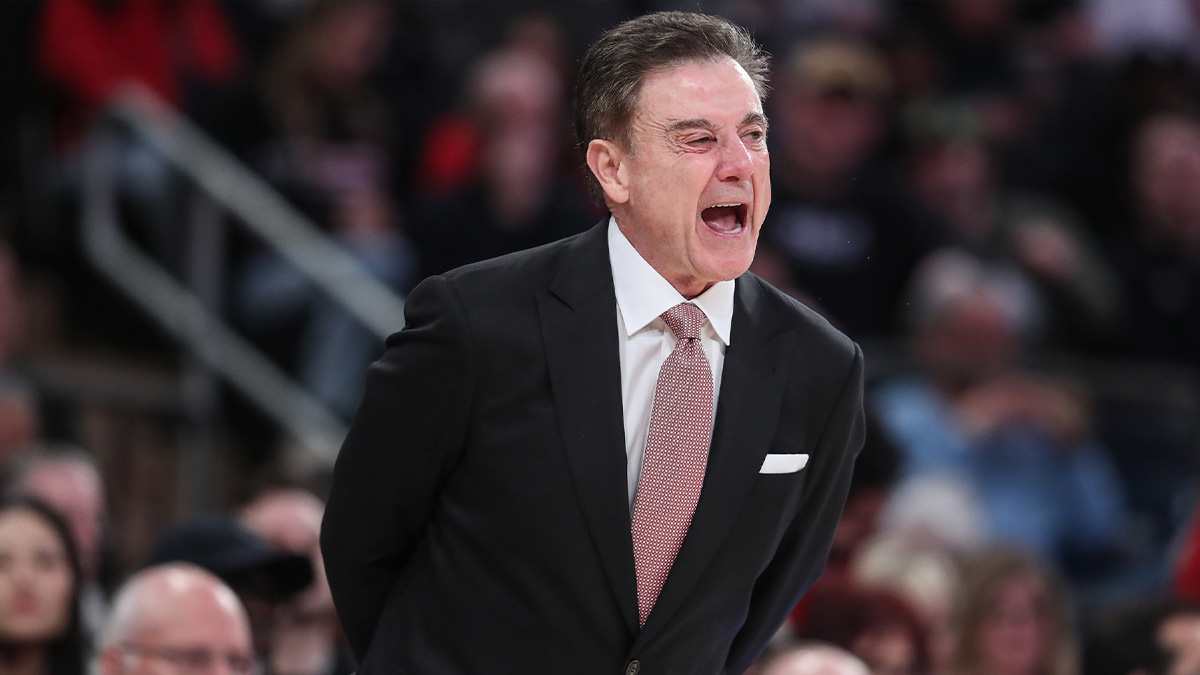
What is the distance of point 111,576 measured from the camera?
5.66 m

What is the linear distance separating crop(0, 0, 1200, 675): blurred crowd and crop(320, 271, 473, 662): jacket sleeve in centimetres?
185

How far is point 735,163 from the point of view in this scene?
2295mm

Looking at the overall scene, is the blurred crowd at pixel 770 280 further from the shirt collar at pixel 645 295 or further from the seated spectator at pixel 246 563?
the shirt collar at pixel 645 295

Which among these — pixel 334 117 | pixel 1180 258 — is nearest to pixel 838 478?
pixel 334 117

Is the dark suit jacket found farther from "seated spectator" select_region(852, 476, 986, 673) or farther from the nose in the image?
"seated spectator" select_region(852, 476, 986, 673)

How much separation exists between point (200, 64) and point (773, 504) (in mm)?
5046

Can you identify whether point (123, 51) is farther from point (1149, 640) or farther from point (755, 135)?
point (755, 135)

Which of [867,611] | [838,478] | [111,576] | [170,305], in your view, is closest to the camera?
[838,478]

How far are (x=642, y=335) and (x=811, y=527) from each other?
424mm

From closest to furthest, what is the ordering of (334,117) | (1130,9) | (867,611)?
(867,611) < (334,117) < (1130,9)

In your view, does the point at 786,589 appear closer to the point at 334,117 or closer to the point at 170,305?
the point at 170,305

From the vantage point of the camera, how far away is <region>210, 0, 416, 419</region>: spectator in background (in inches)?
244

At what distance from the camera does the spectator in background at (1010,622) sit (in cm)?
516

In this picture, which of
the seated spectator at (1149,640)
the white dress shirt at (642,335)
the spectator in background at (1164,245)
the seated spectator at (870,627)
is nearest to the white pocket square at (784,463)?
the white dress shirt at (642,335)
